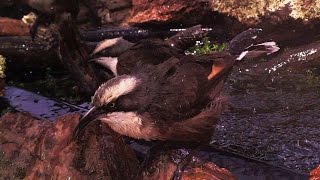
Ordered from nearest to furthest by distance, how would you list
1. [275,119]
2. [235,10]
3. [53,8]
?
[53,8], [275,119], [235,10]

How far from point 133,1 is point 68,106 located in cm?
369

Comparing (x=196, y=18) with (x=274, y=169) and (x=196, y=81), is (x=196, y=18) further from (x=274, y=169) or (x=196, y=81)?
(x=274, y=169)

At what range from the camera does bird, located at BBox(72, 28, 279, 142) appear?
3.27 meters

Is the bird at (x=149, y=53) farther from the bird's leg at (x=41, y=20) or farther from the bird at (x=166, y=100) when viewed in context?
→ the bird's leg at (x=41, y=20)

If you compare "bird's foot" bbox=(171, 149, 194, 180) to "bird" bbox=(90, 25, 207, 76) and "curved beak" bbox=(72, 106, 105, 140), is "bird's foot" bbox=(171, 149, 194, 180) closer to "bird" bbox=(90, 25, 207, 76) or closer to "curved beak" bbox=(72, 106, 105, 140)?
"curved beak" bbox=(72, 106, 105, 140)

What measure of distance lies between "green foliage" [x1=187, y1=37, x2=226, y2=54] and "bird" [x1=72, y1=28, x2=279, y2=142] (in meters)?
2.87

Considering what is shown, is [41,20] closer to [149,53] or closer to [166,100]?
[149,53]

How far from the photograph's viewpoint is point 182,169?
3145mm

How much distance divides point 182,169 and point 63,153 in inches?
35.3

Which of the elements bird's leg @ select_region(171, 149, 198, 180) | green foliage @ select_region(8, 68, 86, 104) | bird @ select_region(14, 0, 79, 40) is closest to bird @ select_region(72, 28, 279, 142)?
bird's leg @ select_region(171, 149, 198, 180)

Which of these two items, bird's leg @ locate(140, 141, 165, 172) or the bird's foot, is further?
bird's leg @ locate(140, 141, 165, 172)

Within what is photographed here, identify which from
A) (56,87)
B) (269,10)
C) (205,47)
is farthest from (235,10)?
(56,87)

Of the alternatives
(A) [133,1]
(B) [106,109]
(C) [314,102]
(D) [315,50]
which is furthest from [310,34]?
(B) [106,109]

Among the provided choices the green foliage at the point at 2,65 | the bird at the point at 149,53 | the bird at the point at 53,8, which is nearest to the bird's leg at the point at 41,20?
the bird at the point at 53,8
